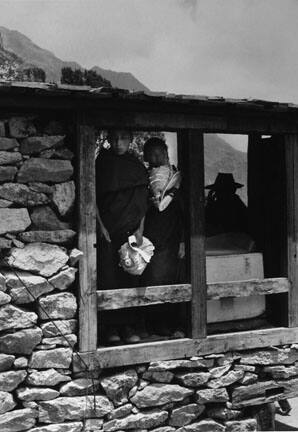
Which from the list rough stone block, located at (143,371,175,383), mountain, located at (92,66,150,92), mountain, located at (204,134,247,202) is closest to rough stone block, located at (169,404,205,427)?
rough stone block, located at (143,371,175,383)

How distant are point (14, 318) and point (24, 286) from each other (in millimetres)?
263

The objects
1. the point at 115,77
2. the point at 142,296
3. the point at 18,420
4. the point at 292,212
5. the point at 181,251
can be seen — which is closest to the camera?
the point at 18,420

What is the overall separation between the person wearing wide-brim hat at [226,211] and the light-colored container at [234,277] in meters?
0.80

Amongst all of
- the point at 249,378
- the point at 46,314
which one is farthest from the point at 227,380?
the point at 46,314

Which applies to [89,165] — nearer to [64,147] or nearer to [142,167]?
[64,147]

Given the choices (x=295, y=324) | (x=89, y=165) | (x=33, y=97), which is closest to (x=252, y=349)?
(x=295, y=324)

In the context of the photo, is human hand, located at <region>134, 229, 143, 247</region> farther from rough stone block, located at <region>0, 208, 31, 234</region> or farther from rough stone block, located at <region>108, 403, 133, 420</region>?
rough stone block, located at <region>108, 403, 133, 420</region>

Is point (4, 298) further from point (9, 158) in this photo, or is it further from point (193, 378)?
point (193, 378)

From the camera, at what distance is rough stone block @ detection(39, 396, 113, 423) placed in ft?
17.0

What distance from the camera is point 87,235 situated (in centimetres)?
531

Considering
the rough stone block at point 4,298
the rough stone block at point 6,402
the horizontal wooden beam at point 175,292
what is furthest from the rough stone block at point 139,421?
the rough stone block at point 4,298

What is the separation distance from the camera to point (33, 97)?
501cm

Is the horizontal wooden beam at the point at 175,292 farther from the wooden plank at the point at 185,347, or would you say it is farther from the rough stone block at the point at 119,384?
the rough stone block at the point at 119,384

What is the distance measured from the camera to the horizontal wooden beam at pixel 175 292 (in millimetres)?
5496
